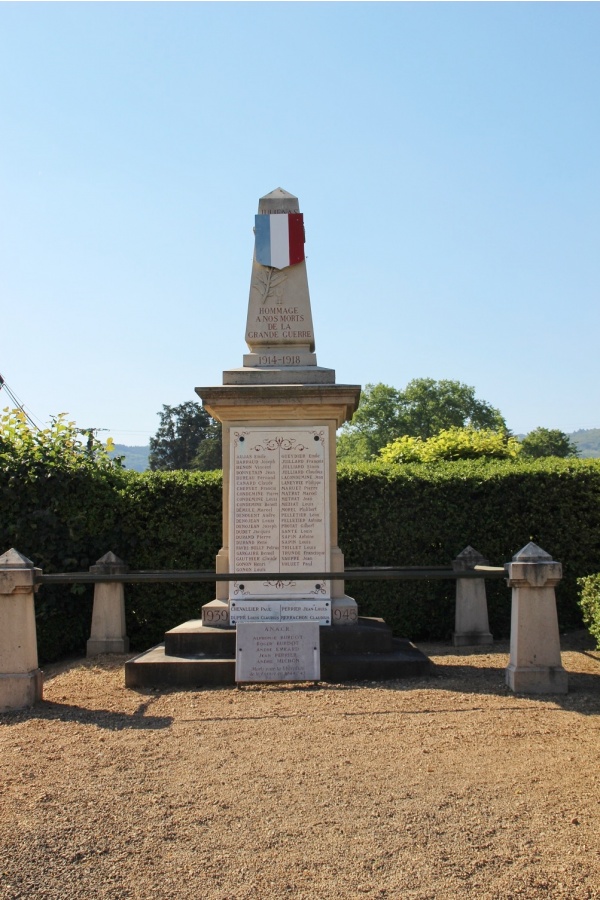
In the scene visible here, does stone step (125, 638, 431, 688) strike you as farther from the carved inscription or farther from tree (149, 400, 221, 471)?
tree (149, 400, 221, 471)

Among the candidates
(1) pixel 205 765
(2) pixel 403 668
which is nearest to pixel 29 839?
(1) pixel 205 765

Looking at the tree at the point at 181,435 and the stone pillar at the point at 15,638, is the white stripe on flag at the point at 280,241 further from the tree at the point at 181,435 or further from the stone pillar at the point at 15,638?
the tree at the point at 181,435

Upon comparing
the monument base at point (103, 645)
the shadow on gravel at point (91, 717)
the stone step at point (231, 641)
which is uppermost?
the stone step at point (231, 641)

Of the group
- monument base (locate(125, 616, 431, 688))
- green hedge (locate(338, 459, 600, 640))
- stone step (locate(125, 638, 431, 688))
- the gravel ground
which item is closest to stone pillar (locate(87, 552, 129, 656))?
monument base (locate(125, 616, 431, 688))

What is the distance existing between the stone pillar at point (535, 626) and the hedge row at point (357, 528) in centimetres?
331

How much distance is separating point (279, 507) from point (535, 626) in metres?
2.26

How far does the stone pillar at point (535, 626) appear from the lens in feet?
17.7

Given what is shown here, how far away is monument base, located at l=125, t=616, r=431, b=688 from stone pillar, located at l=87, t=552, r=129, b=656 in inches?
74.9

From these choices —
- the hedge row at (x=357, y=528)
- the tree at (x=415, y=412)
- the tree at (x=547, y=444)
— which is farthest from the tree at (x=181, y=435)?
the hedge row at (x=357, y=528)

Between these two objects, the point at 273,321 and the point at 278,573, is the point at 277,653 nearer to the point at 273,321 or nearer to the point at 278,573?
the point at 278,573

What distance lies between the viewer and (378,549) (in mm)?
8906

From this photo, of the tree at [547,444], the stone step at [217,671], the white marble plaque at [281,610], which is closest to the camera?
the stone step at [217,671]

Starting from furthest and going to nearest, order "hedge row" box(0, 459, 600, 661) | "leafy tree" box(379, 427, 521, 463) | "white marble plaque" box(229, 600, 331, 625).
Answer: "leafy tree" box(379, 427, 521, 463)
"hedge row" box(0, 459, 600, 661)
"white marble plaque" box(229, 600, 331, 625)

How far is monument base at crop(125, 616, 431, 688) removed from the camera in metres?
5.90
